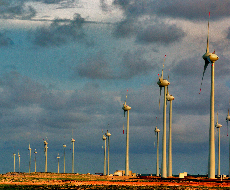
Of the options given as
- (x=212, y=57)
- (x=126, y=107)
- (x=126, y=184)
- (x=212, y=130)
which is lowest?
(x=126, y=184)

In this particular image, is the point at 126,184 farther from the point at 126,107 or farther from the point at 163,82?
the point at 126,107

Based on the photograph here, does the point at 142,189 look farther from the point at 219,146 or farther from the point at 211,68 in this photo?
the point at 219,146

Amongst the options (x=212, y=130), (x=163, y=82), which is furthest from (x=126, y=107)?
(x=212, y=130)

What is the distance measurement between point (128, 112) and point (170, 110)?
3474 centimetres

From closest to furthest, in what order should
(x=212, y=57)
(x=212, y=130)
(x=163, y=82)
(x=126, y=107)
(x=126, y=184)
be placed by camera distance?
(x=126, y=184) < (x=212, y=130) < (x=212, y=57) < (x=163, y=82) < (x=126, y=107)

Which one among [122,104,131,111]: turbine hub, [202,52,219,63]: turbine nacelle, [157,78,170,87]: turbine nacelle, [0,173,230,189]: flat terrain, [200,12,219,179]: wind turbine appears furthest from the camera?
[122,104,131,111]: turbine hub

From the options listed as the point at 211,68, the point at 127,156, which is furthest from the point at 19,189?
the point at 127,156

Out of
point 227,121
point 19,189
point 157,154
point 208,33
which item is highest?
point 208,33

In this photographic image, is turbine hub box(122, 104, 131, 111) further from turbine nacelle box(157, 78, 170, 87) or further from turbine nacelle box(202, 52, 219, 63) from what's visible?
turbine nacelle box(202, 52, 219, 63)

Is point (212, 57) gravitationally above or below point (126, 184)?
above

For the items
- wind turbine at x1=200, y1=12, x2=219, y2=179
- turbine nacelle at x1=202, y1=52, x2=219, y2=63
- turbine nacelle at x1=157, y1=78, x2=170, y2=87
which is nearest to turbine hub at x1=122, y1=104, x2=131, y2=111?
turbine nacelle at x1=157, y1=78, x2=170, y2=87

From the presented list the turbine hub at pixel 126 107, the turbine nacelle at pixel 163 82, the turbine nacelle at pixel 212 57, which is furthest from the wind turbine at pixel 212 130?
the turbine hub at pixel 126 107

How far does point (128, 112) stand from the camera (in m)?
156

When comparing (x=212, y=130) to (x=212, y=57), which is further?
(x=212, y=57)
